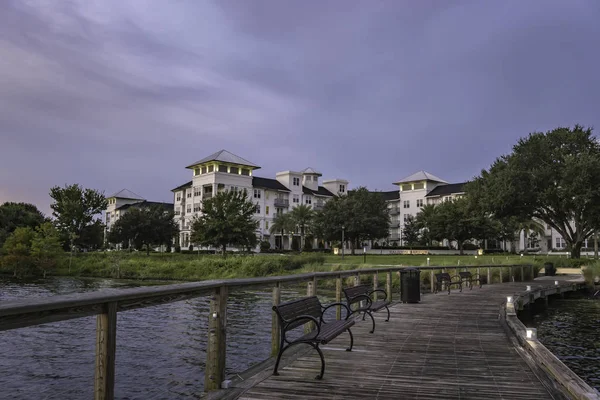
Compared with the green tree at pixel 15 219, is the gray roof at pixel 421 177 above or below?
above

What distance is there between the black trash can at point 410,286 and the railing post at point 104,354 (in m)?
12.5

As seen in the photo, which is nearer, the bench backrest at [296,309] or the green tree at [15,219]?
the bench backrest at [296,309]

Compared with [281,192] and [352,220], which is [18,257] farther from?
[281,192]

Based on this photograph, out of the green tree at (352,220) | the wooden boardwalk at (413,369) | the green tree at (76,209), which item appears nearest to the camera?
the wooden boardwalk at (413,369)

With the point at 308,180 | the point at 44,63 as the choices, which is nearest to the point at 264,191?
the point at 308,180

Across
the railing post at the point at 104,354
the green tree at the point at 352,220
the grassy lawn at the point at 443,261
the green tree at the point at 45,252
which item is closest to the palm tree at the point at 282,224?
the green tree at the point at 352,220

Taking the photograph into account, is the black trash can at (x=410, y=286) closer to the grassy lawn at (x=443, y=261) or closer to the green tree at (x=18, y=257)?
the grassy lawn at (x=443, y=261)

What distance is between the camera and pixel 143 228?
64.8 metres

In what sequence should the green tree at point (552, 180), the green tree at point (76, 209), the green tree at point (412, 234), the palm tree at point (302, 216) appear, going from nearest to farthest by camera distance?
1. the green tree at point (552, 180)
2. the green tree at point (76, 209)
3. the palm tree at point (302, 216)
4. the green tree at point (412, 234)

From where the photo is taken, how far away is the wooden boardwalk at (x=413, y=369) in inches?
216

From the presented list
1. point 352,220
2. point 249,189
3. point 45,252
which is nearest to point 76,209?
point 45,252

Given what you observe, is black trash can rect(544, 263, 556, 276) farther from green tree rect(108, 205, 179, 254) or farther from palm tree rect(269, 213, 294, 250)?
green tree rect(108, 205, 179, 254)

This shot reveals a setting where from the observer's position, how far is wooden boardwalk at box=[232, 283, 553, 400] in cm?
549

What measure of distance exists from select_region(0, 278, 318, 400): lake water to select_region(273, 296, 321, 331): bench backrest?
10.6 feet
